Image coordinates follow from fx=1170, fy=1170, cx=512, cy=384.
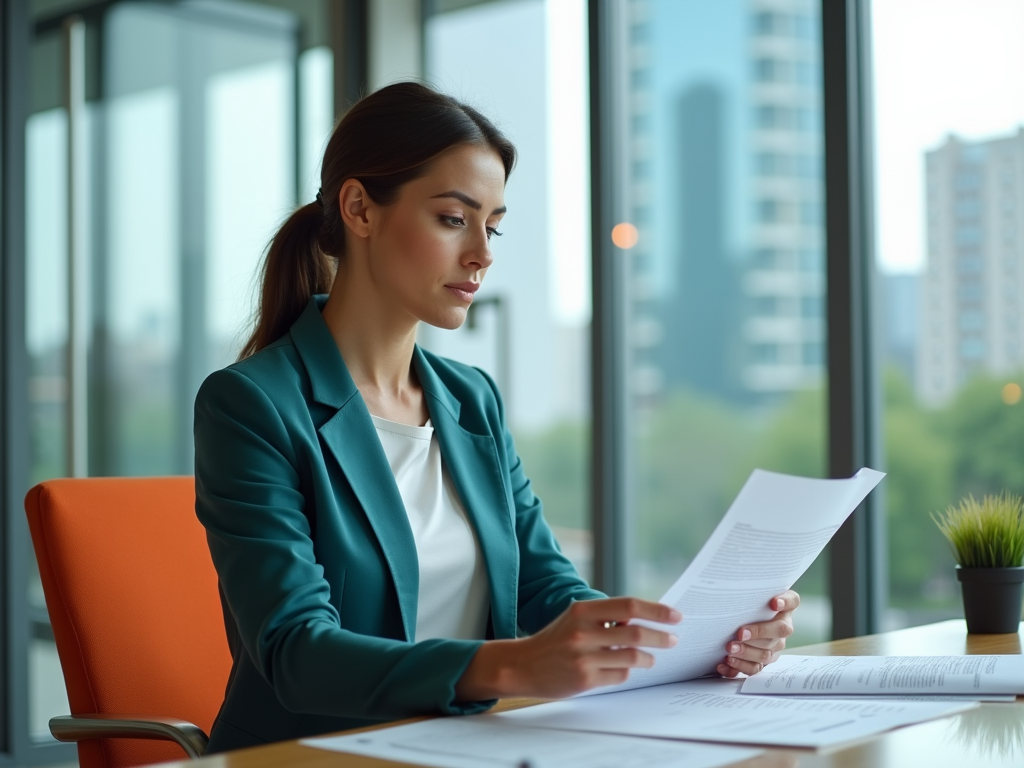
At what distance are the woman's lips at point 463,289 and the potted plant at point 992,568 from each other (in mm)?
776

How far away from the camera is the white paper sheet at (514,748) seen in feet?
3.00

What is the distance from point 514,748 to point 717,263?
205cm

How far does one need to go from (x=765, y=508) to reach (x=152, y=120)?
3.10 meters

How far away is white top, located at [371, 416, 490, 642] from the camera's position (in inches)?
59.6

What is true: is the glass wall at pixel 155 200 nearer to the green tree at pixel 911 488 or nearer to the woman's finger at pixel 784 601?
the green tree at pixel 911 488

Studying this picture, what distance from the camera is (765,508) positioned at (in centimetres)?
109

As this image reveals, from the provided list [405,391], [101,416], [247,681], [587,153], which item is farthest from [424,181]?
[101,416]

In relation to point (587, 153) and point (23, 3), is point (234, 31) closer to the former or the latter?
Answer: point (23, 3)

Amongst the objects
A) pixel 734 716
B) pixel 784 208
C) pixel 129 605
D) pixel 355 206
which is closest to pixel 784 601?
pixel 734 716

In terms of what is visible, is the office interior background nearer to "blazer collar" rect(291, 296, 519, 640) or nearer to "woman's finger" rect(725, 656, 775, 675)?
"blazer collar" rect(291, 296, 519, 640)

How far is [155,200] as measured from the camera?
3.68m

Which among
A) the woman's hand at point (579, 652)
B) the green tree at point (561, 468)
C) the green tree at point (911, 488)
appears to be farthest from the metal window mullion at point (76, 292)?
the woman's hand at point (579, 652)

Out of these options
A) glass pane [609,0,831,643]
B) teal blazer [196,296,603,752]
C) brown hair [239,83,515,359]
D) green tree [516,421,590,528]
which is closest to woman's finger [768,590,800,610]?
teal blazer [196,296,603,752]

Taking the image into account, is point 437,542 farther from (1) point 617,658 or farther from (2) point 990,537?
(2) point 990,537
